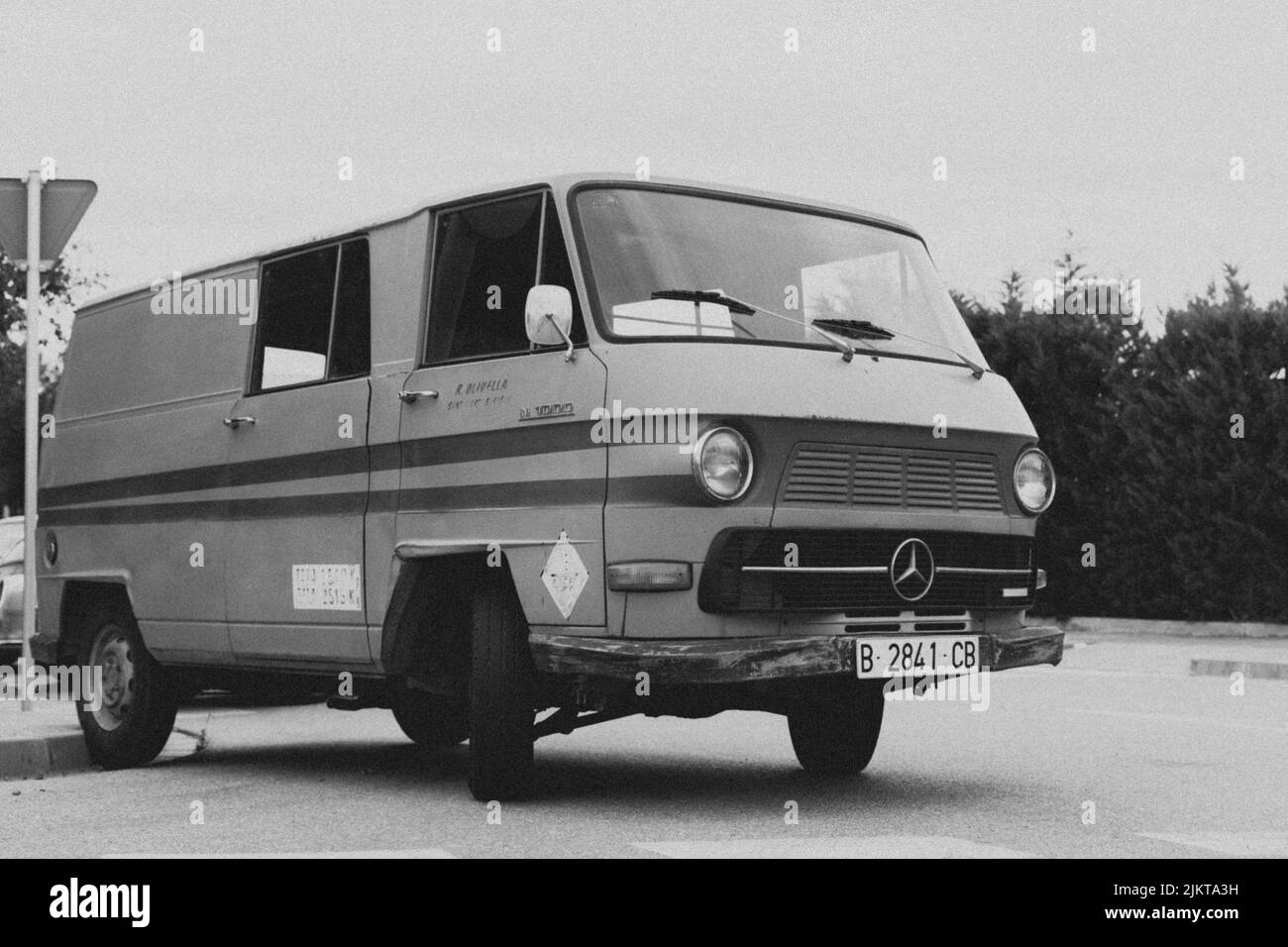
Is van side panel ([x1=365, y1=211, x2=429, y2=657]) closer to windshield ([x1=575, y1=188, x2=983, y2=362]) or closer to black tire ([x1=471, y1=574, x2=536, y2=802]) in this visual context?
black tire ([x1=471, y1=574, x2=536, y2=802])

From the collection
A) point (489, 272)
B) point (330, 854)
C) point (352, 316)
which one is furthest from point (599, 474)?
point (352, 316)

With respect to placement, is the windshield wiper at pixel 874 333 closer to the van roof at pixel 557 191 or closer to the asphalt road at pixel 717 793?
the van roof at pixel 557 191

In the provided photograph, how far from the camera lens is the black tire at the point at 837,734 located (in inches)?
358

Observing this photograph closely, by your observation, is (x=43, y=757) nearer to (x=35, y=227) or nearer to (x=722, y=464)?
(x=35, y=227)

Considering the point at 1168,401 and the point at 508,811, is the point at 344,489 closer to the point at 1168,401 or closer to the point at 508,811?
the point at 508,811

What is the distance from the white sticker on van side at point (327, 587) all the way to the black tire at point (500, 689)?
2.92ft

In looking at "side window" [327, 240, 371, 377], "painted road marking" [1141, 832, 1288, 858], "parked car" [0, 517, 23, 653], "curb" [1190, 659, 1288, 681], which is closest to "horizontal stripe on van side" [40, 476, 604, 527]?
"side window" [327, 240, 371, 377]

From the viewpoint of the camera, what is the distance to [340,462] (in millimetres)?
8820

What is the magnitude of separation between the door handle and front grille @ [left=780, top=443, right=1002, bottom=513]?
1.68 metres

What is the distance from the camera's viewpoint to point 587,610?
754 cm

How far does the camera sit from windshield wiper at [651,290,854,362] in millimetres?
7898

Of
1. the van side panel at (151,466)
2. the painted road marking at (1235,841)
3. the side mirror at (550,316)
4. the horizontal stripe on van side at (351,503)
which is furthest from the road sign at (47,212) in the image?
the painted road marking at (1235,841)
